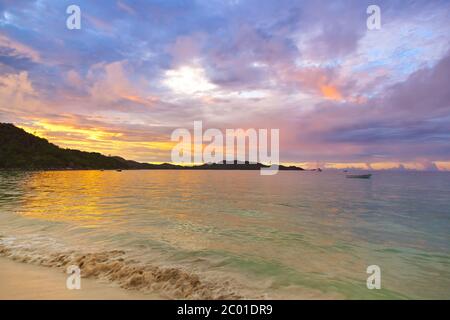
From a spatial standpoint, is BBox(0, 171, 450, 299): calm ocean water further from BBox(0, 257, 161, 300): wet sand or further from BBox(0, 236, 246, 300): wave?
BBox(0, 257, 161, 300): wet sand

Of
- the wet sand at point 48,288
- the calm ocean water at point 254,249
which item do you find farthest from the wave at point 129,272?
the wet sand at point 48,288

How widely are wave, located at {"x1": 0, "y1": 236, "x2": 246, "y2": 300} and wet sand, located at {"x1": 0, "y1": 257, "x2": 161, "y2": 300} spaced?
0.49 meters

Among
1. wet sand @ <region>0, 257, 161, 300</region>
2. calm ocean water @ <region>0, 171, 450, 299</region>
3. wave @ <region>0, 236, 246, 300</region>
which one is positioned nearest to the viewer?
wet sand @ <region>0, 257, 161, 300</region>

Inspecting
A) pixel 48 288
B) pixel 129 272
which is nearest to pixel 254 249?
pixel 129 272

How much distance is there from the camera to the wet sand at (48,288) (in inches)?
323

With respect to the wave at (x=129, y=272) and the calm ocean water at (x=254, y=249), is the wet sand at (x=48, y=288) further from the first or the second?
the calm ocean water at (x=254, y=249)

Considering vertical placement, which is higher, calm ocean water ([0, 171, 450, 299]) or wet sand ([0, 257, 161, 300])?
wet sand ([0, 257, 161, 300])

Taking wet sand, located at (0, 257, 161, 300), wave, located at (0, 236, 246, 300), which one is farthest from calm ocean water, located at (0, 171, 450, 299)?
wet sand, located at (0, 257, 161, 300)

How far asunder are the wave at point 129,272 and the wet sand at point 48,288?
0.49m

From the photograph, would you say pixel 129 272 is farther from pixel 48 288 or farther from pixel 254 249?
pixel 254 249

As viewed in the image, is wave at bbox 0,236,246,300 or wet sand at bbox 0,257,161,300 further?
wave at bbox 0,236,246,300

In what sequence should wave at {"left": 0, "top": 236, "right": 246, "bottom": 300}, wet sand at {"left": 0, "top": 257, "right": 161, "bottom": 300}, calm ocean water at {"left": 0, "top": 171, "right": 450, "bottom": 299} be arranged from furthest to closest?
calm ocean water at {"left": 0, "top": 171, "right": 450, "bottom": 299} < wave at {"left": 0, "top": 236, "right": 246, "bottom": 300} < wet sand at {"left": 0, "top": 257, "right": 161, "bottom": 300}

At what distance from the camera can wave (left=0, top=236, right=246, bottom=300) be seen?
362 inches

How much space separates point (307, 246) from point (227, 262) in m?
5.60
